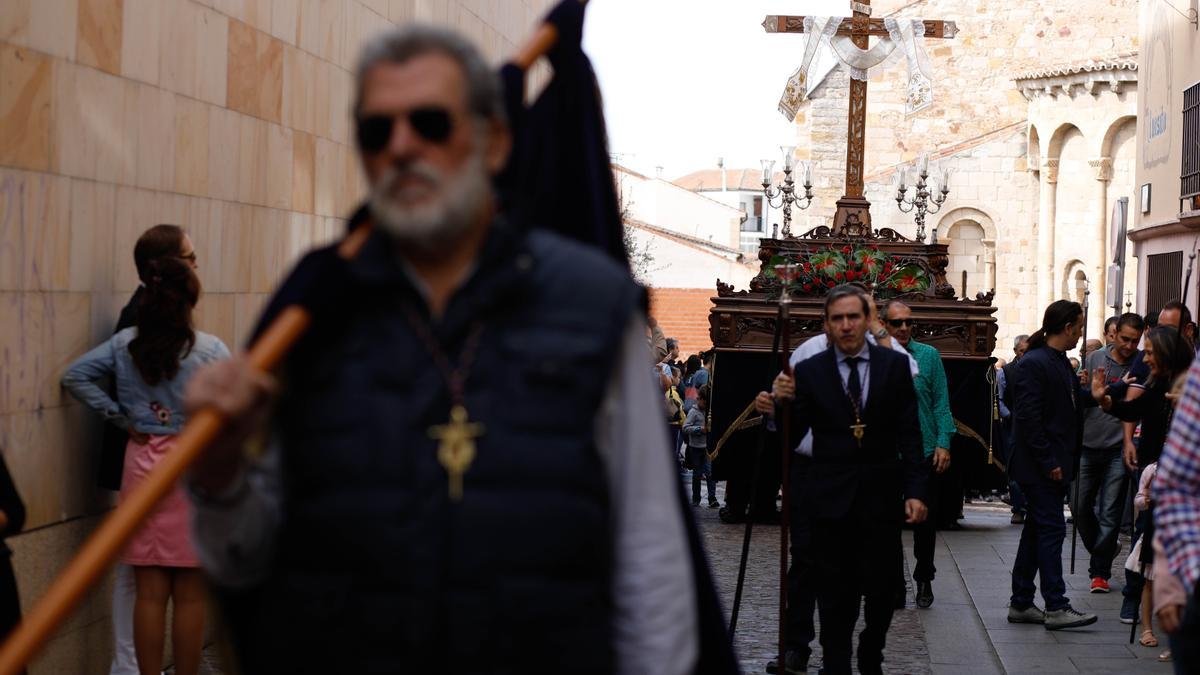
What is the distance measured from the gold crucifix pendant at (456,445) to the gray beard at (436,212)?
0.29 metres

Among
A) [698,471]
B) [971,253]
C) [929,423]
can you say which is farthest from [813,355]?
[971,253]

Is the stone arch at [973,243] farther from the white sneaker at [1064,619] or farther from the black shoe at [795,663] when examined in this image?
the black shoe at [795,663]

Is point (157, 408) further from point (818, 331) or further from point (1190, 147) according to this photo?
A: point (1190, 147)

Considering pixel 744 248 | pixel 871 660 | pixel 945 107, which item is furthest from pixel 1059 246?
pixel 744 248

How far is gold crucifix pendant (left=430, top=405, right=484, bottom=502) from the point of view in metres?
2.89

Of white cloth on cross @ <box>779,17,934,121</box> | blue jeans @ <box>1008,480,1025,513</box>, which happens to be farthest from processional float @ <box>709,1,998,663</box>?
white cloth on cross @ <box>779,17,934,121</box>

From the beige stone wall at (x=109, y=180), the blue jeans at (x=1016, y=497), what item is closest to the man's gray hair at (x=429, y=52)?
the beige stone wall at (x=109, y=180)

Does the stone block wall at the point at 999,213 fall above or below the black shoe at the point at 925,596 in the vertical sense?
above

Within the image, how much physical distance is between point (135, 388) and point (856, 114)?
16251mm

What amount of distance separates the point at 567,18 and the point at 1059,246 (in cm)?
3851

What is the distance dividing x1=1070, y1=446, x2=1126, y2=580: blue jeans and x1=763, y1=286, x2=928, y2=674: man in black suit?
4289 mm

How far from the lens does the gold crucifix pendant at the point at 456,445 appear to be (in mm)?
2893

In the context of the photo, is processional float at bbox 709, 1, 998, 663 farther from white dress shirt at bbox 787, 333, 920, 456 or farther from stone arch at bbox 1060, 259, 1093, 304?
stone arch at bbox 1060, 259, 1093, 304

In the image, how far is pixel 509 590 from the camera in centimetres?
287
